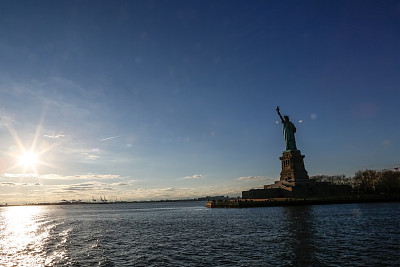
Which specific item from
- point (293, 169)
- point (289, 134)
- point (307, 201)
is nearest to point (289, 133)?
point (289, 134)

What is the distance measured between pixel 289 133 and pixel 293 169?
1449 centimetres

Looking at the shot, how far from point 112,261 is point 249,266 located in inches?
417

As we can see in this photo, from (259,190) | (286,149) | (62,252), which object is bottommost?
(62,252)

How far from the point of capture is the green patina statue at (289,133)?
96000 millimetres

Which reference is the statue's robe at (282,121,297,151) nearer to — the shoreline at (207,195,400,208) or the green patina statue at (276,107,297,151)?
the green patina statue at (276,107,297,151)

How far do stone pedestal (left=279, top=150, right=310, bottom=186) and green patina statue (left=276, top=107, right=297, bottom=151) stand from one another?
9.22 ft

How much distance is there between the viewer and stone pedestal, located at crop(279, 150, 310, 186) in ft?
286

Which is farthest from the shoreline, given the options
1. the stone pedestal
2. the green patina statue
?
the green patina statue

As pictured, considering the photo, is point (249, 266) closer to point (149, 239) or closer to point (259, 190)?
point (149, 239)

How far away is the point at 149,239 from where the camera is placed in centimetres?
3203

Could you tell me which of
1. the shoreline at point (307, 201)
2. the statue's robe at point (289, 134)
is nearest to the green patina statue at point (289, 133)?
the statue's robe at point (289, 134)

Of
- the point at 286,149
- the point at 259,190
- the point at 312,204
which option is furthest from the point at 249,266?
the point at 286,149

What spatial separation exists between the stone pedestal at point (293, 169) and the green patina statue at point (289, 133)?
281 centimetres

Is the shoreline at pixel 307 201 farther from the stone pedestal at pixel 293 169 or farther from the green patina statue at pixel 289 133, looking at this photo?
the green patina statue at pixel 289 133
